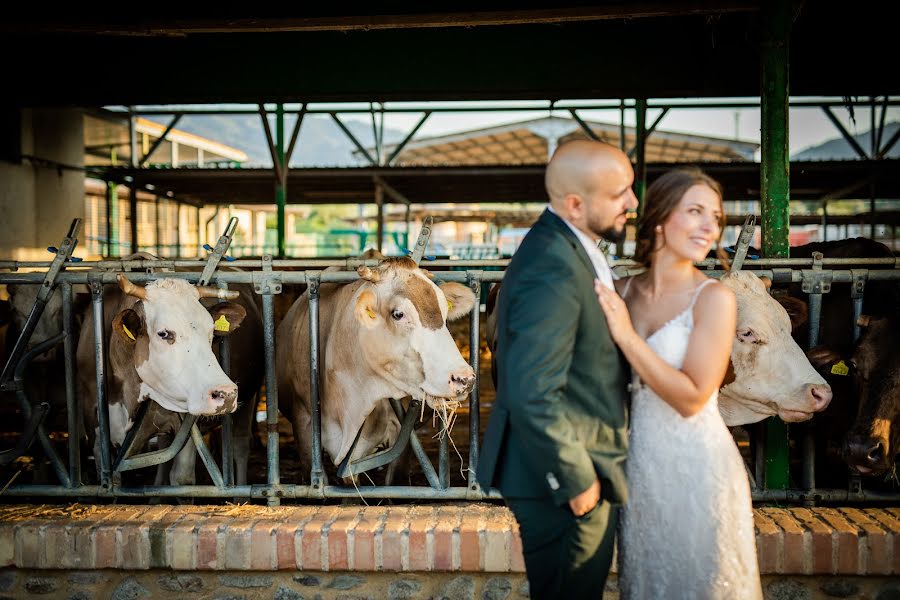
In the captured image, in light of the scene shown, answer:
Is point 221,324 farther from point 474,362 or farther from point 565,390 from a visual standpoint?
point 565,390

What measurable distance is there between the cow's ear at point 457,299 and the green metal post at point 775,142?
1.54 metres

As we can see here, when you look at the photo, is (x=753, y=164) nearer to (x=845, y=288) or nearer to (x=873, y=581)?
(x=845, y=288)

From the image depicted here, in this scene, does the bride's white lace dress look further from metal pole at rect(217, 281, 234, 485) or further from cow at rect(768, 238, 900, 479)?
metal pole at rect(217, 281, 234, 485)

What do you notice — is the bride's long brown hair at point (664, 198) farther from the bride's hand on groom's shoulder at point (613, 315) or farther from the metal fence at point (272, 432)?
the metal fence at point (272, 432)

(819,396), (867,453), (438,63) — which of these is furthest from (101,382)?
(438,63)

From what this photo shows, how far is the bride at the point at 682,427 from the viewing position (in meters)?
2.14

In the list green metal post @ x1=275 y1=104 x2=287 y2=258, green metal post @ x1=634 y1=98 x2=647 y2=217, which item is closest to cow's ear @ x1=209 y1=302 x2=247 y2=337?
green metal post @ x1=275 y1=104 x2=287 y2=258

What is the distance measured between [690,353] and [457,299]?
78.2 inches

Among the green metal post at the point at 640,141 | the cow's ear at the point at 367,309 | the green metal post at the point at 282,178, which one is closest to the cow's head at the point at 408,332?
the cow's ear at the point at 367,309

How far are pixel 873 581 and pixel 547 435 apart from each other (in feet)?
7.10

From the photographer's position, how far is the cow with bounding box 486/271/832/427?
3336mm

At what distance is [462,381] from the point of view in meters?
3.46

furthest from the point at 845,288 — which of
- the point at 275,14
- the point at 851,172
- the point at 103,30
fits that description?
the point at 851,172

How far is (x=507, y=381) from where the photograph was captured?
205 cm
